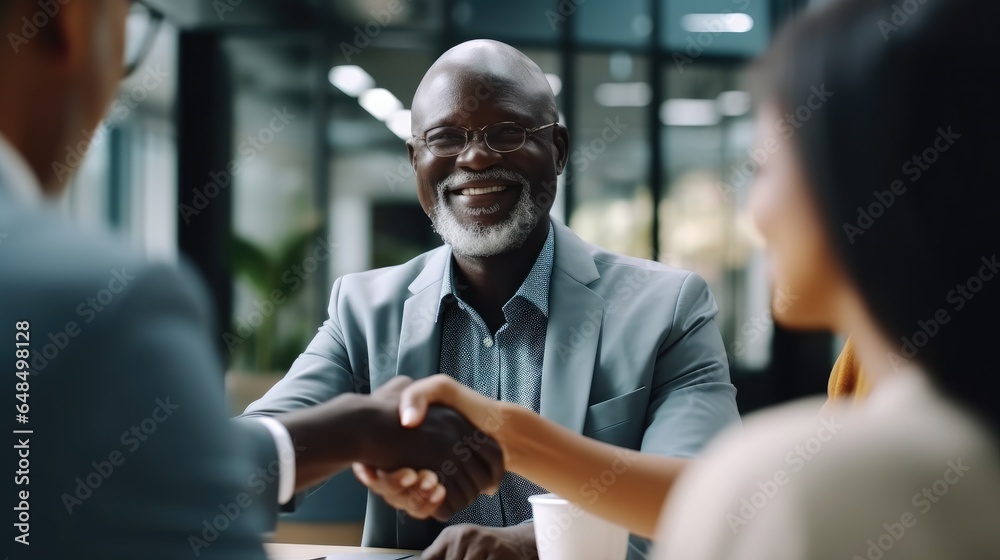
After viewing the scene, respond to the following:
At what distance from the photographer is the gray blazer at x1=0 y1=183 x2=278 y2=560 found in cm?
61

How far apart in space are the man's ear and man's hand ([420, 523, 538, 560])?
2.47 feet

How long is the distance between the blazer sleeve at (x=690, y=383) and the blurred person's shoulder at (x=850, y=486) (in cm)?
62

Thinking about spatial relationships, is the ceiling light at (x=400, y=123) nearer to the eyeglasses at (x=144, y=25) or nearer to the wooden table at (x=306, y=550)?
the eyeglasses at (x=144, y=25)

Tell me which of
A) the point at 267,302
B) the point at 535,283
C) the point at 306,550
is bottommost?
the point at 306,550

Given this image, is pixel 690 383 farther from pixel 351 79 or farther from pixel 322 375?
pixel 351 79

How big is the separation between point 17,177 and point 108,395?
0.63 ft

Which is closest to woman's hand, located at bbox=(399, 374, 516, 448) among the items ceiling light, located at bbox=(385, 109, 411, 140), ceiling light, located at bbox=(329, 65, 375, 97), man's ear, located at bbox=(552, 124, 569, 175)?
man's ear, located at bbox=(552, 124, 569, 175)

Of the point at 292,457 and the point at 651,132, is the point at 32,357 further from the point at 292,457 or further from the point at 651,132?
the point at 651,132

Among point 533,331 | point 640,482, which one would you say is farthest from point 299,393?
point 640,482

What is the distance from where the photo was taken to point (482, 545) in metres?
1.02

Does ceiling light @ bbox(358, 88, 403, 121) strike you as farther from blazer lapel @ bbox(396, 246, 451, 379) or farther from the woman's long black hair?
the woman's long black hair

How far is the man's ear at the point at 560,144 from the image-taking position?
5.04 feet

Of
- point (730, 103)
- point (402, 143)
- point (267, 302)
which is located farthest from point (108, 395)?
point (730, 103)

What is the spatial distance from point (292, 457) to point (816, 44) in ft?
2.24
